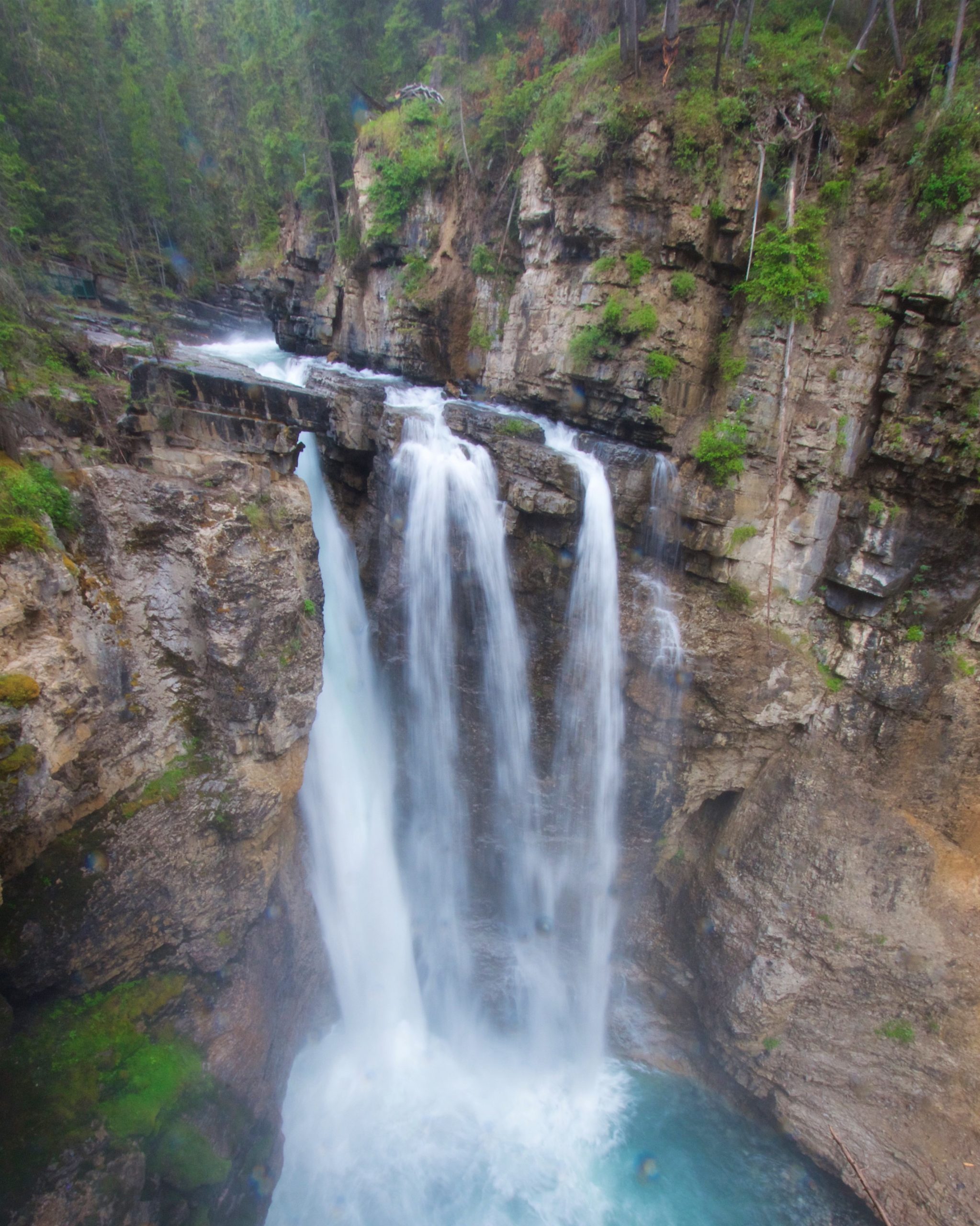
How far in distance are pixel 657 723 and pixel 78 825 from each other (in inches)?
406

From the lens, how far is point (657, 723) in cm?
1197

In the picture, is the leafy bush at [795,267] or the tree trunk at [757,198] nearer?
the leafy bush at [795,267]

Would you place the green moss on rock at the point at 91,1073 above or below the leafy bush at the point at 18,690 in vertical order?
below

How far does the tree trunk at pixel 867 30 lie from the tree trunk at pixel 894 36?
0.50 feet

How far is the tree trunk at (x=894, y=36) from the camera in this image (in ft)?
31.3

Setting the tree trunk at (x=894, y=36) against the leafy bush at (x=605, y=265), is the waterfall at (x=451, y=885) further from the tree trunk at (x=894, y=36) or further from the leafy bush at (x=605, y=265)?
the tree trunk at (x=894, y=36)

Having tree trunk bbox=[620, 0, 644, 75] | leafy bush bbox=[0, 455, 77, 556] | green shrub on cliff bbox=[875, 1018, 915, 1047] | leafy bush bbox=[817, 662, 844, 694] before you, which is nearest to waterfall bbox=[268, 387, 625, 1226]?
leafy bush bbox=[817, 662, 844, 694]

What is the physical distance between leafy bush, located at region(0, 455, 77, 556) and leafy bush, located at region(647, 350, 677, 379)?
10.4 metres

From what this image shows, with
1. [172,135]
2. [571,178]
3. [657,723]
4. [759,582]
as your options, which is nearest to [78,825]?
[657,723]

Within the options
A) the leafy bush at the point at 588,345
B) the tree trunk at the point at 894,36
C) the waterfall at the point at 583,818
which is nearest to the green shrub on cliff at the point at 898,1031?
the waterfall at the point at 583,818

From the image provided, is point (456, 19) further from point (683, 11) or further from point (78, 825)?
point (78, 825)

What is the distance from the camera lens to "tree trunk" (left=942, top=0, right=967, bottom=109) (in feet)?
28.7

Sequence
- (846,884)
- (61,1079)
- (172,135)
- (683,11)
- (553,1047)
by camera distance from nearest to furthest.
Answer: (61,1079), (846,884), (683,11), (553,1047), (172,135)

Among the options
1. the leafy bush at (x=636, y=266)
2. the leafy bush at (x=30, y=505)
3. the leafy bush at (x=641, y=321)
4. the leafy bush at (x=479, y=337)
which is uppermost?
the leafy bush at (x=636, y=266)
